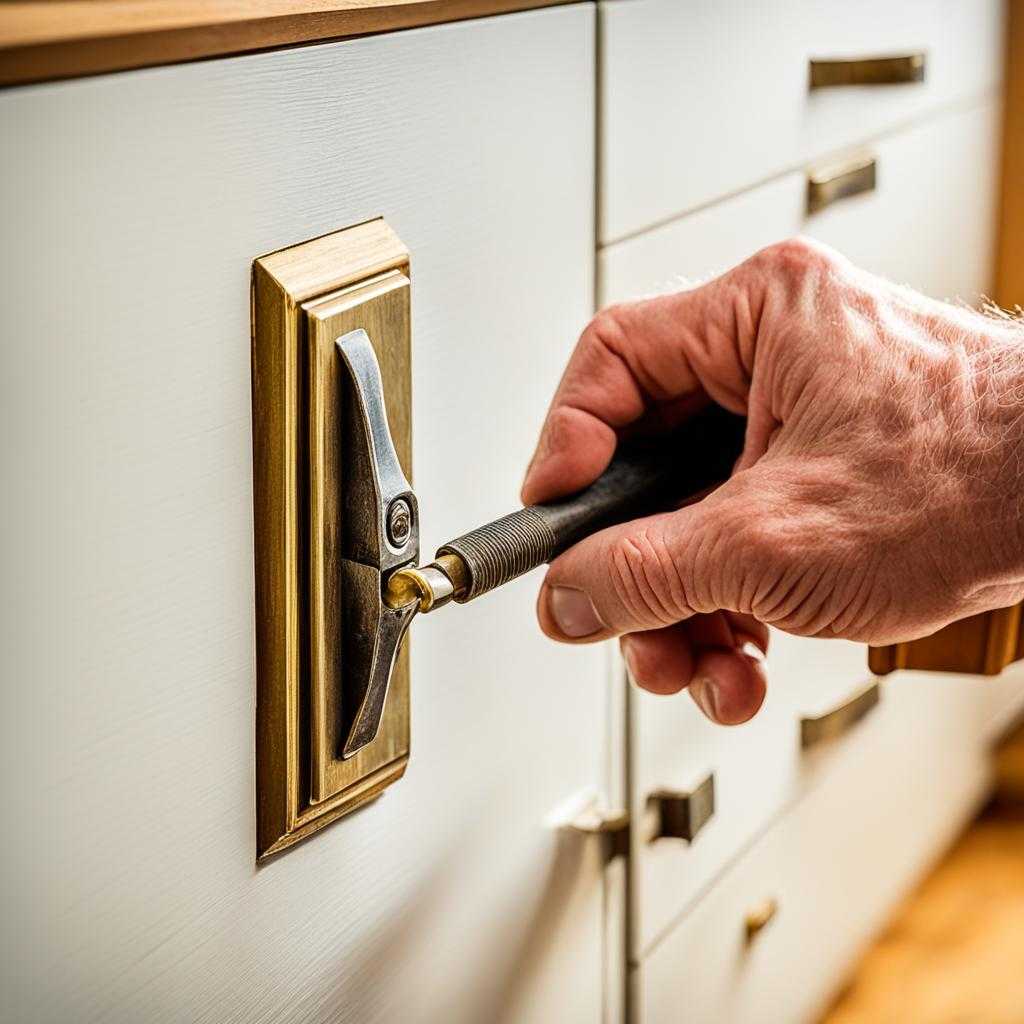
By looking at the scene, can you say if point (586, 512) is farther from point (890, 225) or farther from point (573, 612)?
point (890, 225)

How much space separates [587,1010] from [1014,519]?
0.30 meters

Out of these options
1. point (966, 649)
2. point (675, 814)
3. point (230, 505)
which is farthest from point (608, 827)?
point (230, 505)

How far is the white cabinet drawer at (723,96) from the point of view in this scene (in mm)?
574

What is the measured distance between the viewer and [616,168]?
57cm

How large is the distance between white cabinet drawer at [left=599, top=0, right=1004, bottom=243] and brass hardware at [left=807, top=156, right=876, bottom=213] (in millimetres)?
11

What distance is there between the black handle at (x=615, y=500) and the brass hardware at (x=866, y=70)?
232 millimetres

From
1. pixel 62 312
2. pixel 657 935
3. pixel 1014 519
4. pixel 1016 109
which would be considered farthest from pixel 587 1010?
pixel 1016 109

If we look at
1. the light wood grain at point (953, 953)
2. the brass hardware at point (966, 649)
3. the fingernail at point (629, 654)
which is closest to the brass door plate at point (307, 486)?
the fingernail at point (629, 654)

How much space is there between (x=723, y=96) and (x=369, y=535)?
0.30 metres

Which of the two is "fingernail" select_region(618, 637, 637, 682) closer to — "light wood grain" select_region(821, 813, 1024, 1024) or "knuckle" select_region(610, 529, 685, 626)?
"knuckle" select_region(610, 529, 685, 626)

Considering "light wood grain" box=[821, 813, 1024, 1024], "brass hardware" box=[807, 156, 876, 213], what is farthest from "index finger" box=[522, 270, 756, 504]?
"light wood grain" box=[821, 813, 1024, 1024]

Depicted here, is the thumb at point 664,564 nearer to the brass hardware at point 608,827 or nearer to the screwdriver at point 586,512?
the screwdriver at point 586,512

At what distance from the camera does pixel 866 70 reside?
29.1 inches

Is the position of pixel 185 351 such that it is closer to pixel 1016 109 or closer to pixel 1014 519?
pixel 1014 519
